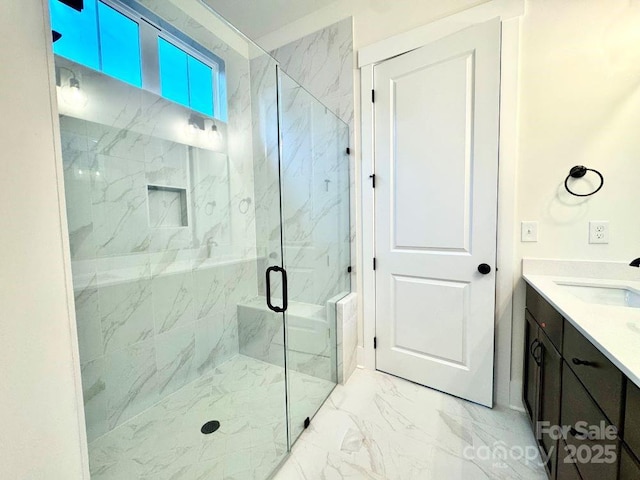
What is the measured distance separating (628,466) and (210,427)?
5.78 feet

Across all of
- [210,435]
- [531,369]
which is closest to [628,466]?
[531,369]

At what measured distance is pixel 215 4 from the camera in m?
2.07

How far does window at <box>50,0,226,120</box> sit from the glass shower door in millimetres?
814

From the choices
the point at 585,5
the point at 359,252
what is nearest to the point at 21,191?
the point at 359,252

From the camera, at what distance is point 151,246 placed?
188cm

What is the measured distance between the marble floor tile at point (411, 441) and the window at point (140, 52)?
2.55 metres

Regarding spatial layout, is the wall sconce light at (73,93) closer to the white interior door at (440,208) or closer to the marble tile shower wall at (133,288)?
the marble tile shower wall at (133,288)

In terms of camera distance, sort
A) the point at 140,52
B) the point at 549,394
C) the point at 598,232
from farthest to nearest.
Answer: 1. the point at 140,52
2. the point at 598,232
3. the point at 549,394

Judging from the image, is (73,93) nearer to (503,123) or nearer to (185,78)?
(185,78)

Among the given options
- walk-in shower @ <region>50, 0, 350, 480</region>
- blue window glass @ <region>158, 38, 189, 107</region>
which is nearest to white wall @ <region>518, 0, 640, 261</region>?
walk-in shower @ <region>50, 0, 350, 480</region>

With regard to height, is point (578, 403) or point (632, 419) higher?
point (632, 419)

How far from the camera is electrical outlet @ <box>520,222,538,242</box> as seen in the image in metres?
1.58

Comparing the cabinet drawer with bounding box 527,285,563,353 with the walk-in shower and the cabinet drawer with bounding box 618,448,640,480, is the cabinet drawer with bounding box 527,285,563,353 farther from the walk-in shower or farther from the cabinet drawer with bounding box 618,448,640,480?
the walk-in shower

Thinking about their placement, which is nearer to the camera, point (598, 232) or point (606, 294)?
point (606, 294)
